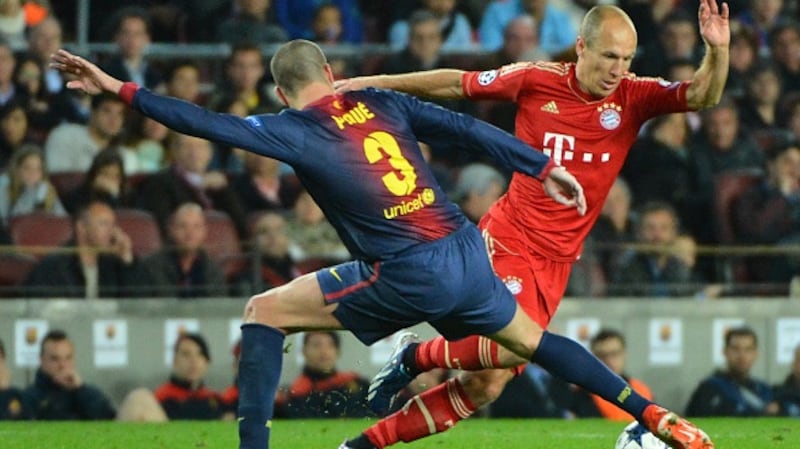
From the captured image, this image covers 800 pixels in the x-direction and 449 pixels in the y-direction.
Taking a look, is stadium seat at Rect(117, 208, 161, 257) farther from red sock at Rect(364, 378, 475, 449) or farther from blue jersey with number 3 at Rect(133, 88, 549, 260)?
blue jersey with number 3 at Rect(133, 88, 549, 260)

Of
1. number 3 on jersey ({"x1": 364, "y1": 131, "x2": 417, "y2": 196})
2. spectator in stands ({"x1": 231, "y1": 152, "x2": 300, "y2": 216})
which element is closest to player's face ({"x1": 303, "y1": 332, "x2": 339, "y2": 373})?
spectator in stands ({"x1": 231, "y1": 152, "x2": 300, "y2": 216})

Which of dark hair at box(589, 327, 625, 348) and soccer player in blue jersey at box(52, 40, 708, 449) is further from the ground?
soccer player in blue jersey at box(52, 40, 708, 449)

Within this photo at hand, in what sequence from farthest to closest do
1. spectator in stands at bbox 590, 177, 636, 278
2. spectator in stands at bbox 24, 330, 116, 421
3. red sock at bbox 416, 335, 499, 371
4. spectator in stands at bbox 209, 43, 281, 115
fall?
spectator in stands at bbox 209, 43, 281, 115 < spectator in stands at bbox 590, 177, 636, 278 < spectator in stands at bbox 24, 330, 116, 421 < red sock at bbox 416, 335, 499, 371

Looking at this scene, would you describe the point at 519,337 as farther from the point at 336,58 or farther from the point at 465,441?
the point at 336,58

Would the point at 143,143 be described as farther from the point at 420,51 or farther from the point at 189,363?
the point at 420,51

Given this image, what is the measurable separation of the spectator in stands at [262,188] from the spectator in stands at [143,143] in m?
0.77

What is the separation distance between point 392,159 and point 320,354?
5832 mm

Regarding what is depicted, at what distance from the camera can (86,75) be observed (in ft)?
23.6

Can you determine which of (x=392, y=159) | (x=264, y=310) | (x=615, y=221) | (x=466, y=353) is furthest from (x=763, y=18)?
(x=264, y=310)

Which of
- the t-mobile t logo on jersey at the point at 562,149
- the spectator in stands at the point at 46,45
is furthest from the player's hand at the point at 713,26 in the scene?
the spectator in stands at the point at 46,45

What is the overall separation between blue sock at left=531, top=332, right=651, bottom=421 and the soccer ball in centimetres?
49

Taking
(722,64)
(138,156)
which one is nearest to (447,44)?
(138,156)

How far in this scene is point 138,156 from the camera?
559 inches

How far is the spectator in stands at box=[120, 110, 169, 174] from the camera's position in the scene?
558 inches
